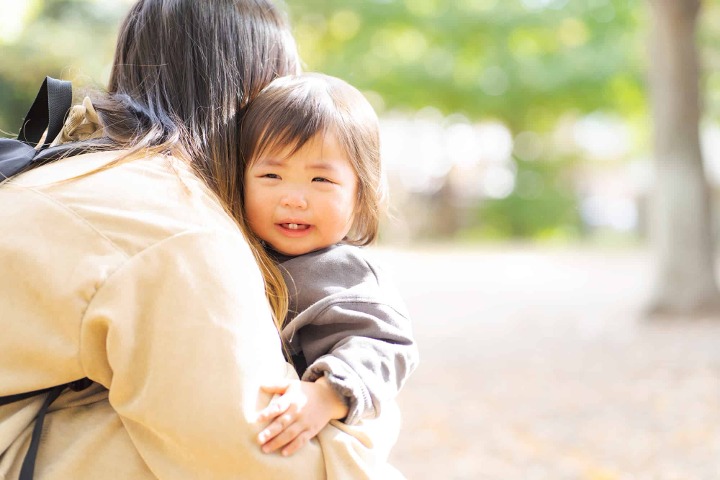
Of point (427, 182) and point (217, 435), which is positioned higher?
point (217, 435)

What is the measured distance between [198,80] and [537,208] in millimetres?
18338

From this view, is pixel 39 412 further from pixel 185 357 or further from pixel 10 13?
pixel 10 13

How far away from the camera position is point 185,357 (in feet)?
4.29

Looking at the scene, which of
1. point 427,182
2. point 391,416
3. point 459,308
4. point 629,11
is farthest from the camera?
point 427,182

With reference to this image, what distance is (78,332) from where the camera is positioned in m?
1.31

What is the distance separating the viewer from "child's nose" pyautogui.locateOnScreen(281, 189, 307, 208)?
173 cm

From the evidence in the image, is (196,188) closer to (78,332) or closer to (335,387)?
(78,332)

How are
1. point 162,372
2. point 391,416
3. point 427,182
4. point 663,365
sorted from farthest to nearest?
point 427,182, point 663,365, point 391,416, point 162,372

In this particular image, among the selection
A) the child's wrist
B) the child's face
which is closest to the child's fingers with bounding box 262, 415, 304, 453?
the child's wrist

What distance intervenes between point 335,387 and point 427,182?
20466 mm

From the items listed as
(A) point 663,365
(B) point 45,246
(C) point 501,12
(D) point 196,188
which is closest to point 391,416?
(D) point 196,188

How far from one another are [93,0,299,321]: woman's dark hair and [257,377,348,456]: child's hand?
0.19 meters

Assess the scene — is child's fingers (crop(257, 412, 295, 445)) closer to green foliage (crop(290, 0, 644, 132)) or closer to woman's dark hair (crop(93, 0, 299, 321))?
woman's dark hair (crop(93, 0, 299, 321))

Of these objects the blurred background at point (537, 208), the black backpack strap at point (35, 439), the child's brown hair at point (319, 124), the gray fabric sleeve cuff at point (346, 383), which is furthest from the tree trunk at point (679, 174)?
the black backpack strap at point (35, 439)
